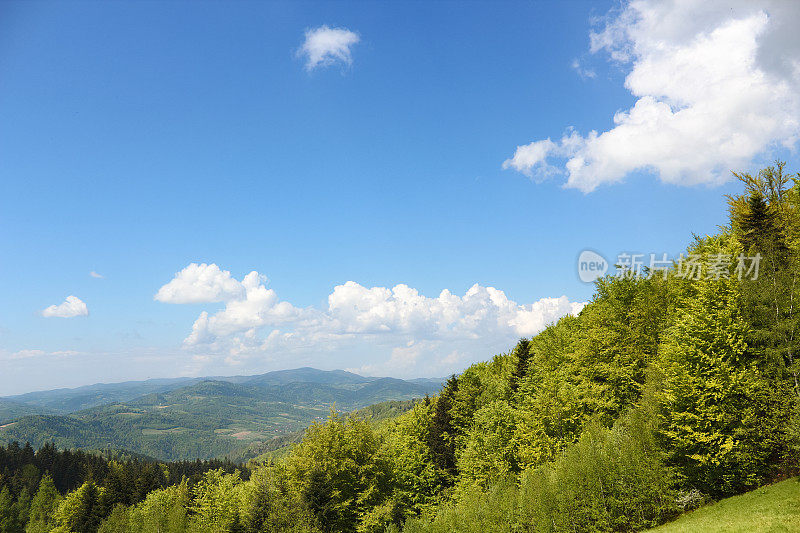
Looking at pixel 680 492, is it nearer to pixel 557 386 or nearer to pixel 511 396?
pixel 557 386

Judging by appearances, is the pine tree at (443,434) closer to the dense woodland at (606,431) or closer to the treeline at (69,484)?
the dense woodland at (606,431)

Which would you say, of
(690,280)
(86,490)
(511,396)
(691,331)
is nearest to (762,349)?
(691,331)

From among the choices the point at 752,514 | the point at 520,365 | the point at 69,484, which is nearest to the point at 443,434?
the point at 520,365

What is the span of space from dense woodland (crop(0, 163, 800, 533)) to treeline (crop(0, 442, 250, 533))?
22.6 meters

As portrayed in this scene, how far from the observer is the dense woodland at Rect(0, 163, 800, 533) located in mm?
29516

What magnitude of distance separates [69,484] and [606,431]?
19774 centimetres

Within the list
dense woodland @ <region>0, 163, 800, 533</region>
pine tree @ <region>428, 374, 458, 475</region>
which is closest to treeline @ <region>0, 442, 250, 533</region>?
dense woodland @ <region>0, 163, 800, 533</region>

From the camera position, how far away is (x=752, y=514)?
2386cm

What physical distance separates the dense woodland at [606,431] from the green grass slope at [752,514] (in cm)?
169

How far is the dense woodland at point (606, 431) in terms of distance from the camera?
29.5 m

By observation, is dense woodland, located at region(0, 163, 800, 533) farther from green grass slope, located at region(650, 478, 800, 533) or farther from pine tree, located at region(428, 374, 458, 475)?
green grass slope, located at region(650, 478, 800, 533)

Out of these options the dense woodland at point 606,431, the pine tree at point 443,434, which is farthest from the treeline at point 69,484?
the pine tree at point 443,434

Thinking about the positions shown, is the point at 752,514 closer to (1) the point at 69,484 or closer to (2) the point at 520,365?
(2) the point at 520,365

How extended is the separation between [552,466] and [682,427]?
37.3 ft
